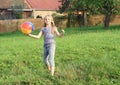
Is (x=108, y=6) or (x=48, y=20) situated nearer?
(x=48, y=20)

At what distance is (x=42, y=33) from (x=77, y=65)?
134 cm

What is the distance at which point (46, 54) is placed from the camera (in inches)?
371

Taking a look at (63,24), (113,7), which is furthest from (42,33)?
(63,24)

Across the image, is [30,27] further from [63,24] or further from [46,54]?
[63,24]

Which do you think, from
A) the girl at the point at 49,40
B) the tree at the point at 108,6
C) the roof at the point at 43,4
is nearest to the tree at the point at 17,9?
the roof at the point at 43,4

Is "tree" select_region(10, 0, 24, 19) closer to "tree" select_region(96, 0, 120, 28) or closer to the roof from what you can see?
the roof

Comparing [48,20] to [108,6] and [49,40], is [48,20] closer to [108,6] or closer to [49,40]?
[49,40]

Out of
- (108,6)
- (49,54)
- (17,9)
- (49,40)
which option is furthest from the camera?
(17,9)

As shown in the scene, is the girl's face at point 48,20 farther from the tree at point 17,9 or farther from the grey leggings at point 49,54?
the tree at point 17,9

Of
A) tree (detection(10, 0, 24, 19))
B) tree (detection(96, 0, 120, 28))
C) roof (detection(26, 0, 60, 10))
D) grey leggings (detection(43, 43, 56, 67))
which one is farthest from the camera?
roof (detection(26, 0, 60, 10))

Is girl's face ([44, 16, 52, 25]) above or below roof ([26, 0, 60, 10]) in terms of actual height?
above

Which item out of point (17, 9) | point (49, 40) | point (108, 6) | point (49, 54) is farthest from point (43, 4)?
point (49, 54)

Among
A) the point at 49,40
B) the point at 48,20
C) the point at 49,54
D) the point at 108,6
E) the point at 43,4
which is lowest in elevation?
the point at 43,4

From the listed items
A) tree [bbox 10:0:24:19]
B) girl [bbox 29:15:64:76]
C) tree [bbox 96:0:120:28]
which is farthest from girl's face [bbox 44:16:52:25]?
tree [bbox 10:0:24:19]
